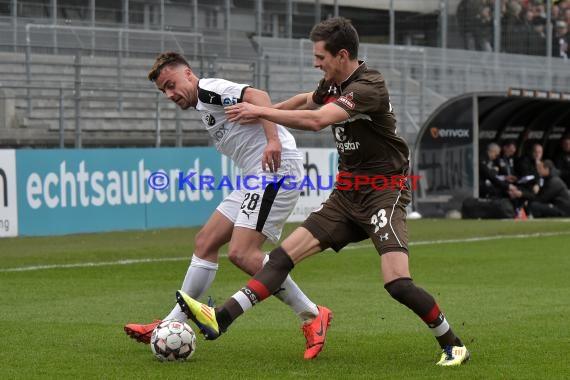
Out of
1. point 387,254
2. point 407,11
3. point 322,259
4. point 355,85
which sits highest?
point 407,11

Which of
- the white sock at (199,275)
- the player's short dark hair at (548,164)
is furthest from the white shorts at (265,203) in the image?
the player's short dark hair at (548,164)

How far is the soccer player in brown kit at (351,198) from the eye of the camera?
7.51m

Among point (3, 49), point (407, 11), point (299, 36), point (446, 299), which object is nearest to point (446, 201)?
point (299, 36)

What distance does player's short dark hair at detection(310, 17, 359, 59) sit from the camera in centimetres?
761

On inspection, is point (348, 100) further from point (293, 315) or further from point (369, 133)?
point (293, 315)

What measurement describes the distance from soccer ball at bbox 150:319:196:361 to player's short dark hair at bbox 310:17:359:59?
1.93 metres

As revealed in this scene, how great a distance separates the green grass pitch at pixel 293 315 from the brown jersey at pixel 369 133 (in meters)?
1.21

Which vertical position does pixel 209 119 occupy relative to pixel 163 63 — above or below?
below

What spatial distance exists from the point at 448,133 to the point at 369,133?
19451 millimetres

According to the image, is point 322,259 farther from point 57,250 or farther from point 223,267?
point 57,250

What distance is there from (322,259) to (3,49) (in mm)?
9517

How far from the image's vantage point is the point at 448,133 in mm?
27078

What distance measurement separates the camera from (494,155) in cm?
2781

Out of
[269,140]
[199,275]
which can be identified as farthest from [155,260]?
[269,140]
